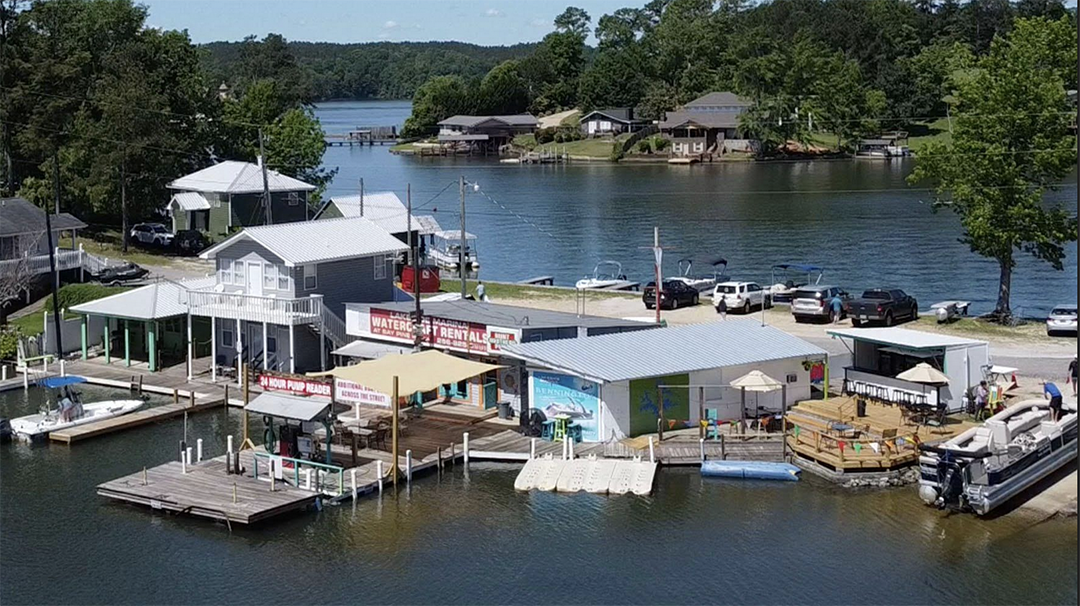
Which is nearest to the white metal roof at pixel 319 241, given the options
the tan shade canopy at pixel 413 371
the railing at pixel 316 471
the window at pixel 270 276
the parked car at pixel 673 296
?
the window at pixel 270 276

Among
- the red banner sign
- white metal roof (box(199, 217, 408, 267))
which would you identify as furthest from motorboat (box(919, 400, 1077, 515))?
white metal roof (box(199, 217, 408, 267))

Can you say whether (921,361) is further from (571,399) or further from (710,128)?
(710,128)

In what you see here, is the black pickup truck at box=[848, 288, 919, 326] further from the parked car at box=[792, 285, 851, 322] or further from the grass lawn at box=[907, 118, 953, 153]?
the grass lawn at box=[907, 118, 953, 153]

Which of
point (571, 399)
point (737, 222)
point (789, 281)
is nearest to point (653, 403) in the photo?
point (571, 399)

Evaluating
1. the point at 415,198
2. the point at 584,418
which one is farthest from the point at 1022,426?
the point at 415,198

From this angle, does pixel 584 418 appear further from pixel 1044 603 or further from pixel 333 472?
pixel 1044 603

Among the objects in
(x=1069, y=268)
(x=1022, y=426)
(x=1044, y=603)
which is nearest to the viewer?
(x=1044, y=603)
